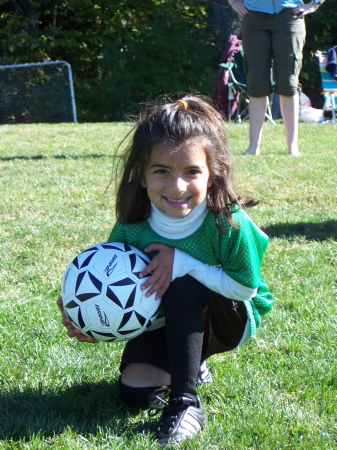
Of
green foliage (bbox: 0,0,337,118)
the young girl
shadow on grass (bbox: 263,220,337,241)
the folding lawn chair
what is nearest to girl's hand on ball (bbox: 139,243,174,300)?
the young girl

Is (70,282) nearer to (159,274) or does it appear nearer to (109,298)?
(109,298)

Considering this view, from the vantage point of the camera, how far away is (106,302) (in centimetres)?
241

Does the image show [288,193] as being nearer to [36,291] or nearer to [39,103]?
[36,291]

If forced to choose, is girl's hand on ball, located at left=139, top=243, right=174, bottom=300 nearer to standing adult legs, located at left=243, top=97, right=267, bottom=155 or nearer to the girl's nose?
the girl's nose

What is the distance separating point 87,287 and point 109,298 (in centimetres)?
9

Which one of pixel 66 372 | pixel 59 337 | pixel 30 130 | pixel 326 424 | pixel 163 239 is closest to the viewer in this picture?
pixel 326 424

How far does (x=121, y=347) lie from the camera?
302 cm

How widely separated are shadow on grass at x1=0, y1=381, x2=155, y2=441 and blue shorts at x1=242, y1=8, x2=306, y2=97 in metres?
5.20

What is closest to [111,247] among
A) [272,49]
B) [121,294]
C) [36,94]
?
[121,294]

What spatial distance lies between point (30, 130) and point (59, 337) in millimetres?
7963

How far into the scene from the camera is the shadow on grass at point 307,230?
183 inches

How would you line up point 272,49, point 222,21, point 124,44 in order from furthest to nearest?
point 124,44 < point 222,21 < point 272,49

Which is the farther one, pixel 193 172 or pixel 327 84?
pixel 327 84

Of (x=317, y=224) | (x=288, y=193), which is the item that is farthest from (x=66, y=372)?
(x=288, y=193)
